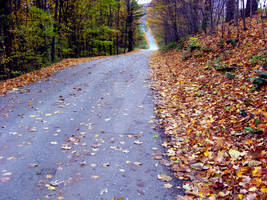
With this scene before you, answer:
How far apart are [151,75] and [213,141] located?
7962mm

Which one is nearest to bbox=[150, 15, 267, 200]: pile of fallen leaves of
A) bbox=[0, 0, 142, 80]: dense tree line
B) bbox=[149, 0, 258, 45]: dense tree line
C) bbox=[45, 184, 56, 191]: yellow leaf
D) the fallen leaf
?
the fallen leaf

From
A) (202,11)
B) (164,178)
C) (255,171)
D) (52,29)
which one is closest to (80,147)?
(164,178)

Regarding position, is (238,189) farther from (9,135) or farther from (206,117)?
(9,135)

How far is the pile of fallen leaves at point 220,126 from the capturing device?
11.3 ft

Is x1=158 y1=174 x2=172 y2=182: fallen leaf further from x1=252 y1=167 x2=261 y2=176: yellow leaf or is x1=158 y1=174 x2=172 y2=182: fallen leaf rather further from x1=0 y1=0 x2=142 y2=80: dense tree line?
x1=0 y1=0 x2=142 y2=80: dense tree line

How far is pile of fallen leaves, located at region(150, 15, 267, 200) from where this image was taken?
136 inches

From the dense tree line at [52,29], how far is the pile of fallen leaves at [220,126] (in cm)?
1114

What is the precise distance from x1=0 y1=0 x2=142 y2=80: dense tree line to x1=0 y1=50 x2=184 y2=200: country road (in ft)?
24.7

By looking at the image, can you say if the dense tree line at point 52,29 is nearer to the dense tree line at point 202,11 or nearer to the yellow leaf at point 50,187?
the dense tree line at point 202,11

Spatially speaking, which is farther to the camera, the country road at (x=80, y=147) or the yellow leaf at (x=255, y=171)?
the country road at (x=80, y=147)

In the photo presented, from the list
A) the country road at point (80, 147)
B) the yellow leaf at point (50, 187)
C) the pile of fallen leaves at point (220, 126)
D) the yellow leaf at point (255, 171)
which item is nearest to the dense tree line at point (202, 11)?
the pile of fallen leaves at point (220, 126)

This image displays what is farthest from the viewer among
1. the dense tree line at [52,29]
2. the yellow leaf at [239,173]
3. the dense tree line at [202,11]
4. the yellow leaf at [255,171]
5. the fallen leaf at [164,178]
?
the dense tree line at [52,29]

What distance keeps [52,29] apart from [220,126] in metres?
14.1

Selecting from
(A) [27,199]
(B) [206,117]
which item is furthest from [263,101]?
(A) [27,199]
